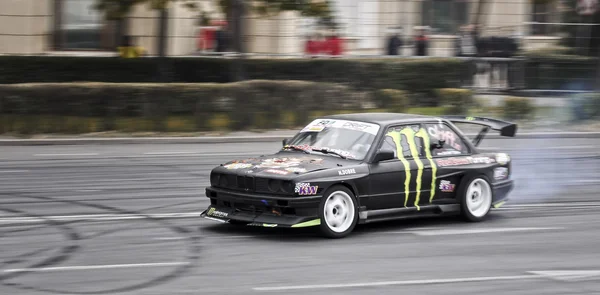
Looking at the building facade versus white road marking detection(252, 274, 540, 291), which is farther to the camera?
the building facade

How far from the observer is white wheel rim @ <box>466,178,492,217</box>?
10778mm

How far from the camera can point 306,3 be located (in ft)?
76.7

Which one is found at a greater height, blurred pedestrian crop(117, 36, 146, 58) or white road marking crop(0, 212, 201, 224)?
blurred pedestrian crop(117, 36, 146, 58)

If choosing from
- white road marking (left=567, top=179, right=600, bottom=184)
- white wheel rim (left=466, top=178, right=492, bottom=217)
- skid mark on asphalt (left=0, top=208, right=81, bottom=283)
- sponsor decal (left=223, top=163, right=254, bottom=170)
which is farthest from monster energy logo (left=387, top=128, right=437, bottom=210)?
white road marking (left=567, top=179, right=600, bottom=184)

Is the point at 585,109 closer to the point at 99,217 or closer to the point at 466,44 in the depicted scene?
the point at 466,44

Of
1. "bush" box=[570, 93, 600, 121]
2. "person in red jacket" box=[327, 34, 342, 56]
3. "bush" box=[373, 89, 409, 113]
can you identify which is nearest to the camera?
"bush" box=[373, 89, 409, 113]

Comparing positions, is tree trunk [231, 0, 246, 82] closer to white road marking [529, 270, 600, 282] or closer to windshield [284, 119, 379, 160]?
windshield [284, 119, 379, 160]

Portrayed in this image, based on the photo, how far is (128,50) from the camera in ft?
90.6

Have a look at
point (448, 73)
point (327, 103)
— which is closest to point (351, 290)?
point (327, 103)

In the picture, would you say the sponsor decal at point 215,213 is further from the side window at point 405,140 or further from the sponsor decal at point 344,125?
the side window at point 405,140

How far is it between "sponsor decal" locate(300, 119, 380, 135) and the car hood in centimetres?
54

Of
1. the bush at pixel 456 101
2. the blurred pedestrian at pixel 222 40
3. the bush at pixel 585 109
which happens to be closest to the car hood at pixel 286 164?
the bush at pixel 456 101

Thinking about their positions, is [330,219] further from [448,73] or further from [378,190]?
[448,73]

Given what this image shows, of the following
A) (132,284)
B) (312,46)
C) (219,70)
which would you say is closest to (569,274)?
(132,284)
